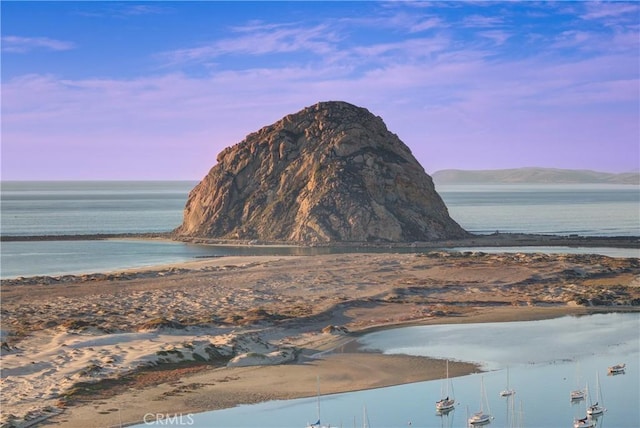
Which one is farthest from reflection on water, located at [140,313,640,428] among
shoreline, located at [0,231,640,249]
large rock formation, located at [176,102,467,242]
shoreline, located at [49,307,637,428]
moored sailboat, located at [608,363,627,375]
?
large rock formation, located at [176,102,467,242]

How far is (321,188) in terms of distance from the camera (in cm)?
9319

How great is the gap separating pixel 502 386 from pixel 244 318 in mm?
16194

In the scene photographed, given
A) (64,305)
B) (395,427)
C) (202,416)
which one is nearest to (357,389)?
(395,427)

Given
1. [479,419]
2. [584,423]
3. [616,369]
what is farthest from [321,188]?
[584,423]

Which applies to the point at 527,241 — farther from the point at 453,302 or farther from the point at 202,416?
the point at 202,416

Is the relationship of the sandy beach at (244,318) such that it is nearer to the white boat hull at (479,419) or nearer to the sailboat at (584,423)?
the white boat hull at (479,419)

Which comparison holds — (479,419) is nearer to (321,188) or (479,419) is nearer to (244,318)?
(244,318)

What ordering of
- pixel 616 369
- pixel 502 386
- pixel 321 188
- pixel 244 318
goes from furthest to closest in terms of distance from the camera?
1. pixel 321 188
2. pixel 244 318
3. pixel 616 369
4. pixel 502 386

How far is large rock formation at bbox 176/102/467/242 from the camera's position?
9076 centimetres

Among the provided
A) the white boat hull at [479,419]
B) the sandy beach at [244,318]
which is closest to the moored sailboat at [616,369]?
the sandy beach at [244,318]

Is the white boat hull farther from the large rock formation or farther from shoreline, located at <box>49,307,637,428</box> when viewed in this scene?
the large rock formation

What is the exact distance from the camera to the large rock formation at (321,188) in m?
90.8

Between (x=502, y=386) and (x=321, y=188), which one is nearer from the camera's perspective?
(x=502, y=386)

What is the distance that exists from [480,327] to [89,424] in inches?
921
